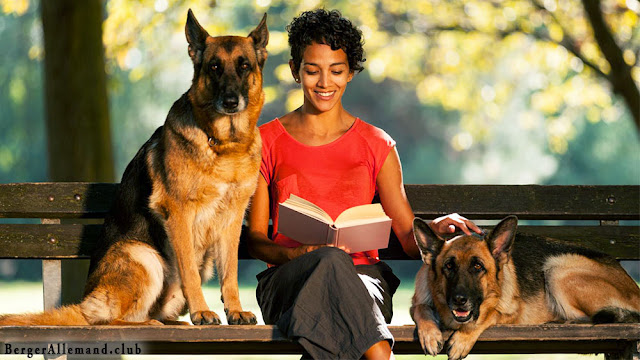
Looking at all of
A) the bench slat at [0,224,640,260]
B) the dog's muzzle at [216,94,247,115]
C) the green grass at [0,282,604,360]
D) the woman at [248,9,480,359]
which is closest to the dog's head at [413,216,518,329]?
the woman at [248,9,480,359]

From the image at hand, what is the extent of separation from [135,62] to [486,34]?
9.87 m

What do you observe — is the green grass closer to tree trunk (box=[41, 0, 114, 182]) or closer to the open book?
tree trunk (box=[41, 0, 114, 182])

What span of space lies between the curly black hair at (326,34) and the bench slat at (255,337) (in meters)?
1.50

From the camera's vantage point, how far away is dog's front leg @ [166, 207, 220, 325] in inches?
151

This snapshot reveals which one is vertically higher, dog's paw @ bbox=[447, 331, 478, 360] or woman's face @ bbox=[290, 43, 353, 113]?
woman's face @ bbox=[290, 43, 353, 113]

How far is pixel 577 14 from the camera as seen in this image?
415 inches

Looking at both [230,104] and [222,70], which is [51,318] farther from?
[222,70]

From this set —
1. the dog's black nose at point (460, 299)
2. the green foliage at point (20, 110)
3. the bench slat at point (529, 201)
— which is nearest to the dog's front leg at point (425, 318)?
the dog's black nose at point (460, 299)

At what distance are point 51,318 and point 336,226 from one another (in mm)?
1463

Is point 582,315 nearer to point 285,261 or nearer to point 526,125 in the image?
point 285,261

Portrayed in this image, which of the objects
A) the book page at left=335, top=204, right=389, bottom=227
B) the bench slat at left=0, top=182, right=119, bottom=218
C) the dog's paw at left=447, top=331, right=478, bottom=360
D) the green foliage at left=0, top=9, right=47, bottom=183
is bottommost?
the green foliage at left=0, top=9, right=47, bottom=183

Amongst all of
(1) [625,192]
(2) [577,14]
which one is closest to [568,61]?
(2) [577,14]

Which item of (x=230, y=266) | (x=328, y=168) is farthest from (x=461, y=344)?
(x=230, y=266)

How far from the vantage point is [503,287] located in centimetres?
407
